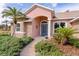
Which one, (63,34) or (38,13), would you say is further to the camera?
(38,13)

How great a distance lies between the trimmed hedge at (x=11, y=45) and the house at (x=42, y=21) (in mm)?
85

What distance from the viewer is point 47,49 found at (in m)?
2.25

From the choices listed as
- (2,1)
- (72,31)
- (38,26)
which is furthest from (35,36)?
(2,1)

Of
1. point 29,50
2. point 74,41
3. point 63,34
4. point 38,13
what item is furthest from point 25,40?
point 74,41

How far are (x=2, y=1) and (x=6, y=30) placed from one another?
0.38m

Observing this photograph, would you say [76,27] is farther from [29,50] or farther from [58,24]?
[29,50]

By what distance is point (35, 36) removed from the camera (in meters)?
2.33

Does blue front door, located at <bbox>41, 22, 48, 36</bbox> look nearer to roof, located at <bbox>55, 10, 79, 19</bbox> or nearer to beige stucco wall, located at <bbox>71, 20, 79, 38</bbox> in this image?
roof, located at <bbox>55, 10, 79, 19</bbox>

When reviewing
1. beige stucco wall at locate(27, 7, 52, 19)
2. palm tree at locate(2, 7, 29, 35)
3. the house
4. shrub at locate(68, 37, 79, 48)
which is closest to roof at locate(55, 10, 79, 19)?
the house

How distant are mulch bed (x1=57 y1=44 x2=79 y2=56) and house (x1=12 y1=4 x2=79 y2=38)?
22cm

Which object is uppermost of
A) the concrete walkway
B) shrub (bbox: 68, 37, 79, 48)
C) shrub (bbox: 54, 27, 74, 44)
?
shrub (bbox: 54, 27, 74, 44)

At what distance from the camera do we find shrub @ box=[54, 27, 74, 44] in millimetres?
2209

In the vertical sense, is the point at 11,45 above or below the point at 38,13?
below

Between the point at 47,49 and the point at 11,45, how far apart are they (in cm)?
46
